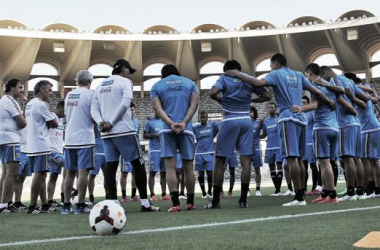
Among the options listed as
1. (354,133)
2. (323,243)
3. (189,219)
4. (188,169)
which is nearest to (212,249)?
(323,243)

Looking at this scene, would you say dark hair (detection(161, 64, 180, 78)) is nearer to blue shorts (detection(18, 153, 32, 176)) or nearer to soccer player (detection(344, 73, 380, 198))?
blue shorts (detection(18, 153, 32, 176))

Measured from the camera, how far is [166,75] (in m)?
7.41

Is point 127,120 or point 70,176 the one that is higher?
point 127,120

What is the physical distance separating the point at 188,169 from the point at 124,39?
1090 inches

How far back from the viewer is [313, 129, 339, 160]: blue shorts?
755cm

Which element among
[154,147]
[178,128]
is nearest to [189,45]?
[154,147]

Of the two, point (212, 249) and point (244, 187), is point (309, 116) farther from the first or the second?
point (212, 249)

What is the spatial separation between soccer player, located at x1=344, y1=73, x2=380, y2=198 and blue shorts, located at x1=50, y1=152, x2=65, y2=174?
214 inches

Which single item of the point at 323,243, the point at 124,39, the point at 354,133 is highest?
the point at 124,39

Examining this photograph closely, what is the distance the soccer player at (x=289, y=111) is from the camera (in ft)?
23.3

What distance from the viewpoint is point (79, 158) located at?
24.1ft

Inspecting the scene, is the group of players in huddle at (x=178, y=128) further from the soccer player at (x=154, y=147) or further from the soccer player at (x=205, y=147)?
the soccer player at (x=205, y=147)

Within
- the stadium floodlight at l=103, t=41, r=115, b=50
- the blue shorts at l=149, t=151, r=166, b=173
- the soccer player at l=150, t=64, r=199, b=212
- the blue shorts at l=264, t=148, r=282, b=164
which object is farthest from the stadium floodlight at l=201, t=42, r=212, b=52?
the soccer player at l=150, t=64, r=199, b=212

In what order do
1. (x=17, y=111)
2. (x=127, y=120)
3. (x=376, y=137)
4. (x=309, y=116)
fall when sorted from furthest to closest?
(x=309, y=116) → (x=376, y=137) → (x=17, y=111) → (x=127, y=120)
